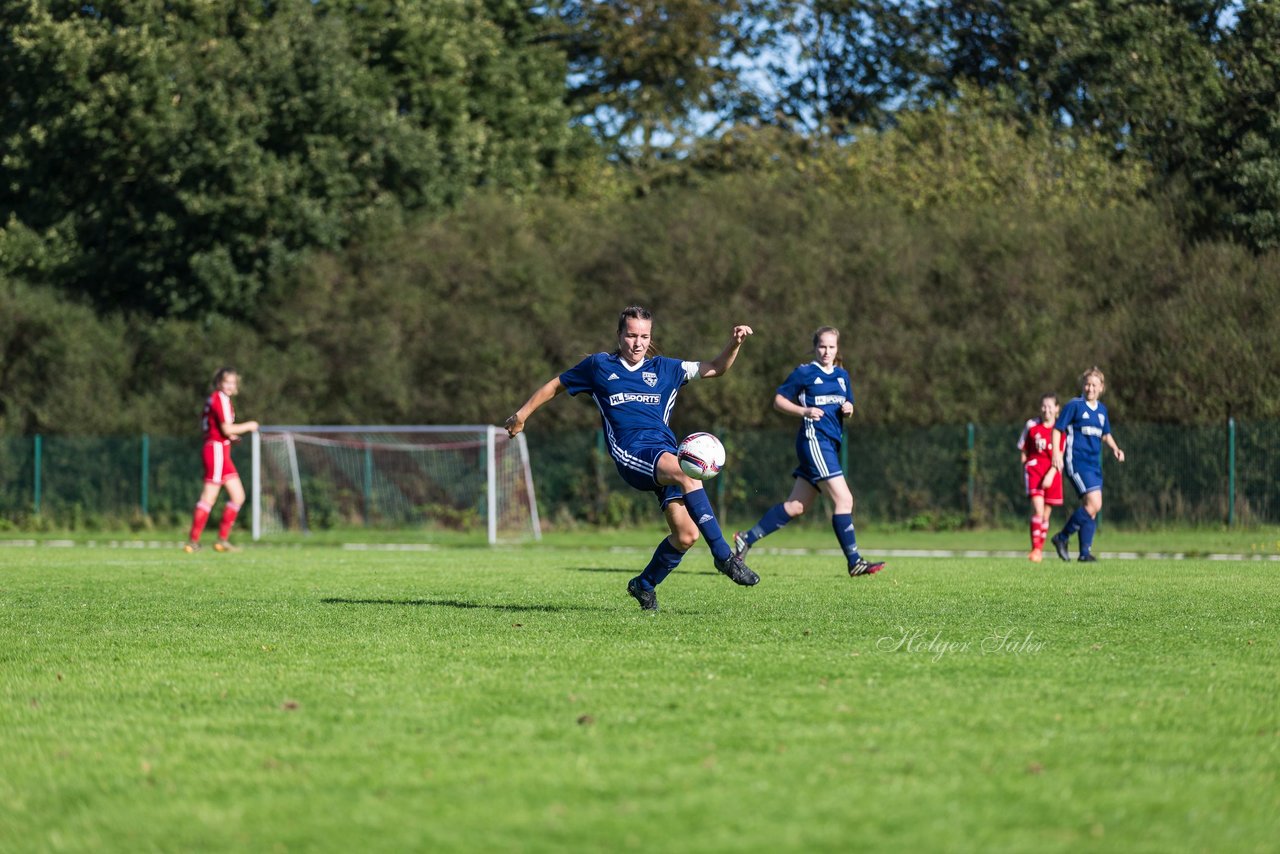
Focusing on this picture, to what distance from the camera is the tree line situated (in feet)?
97.3

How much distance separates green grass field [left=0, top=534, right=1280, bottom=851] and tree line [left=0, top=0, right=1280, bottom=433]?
19.2 metres

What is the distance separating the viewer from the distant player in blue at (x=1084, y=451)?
17.5 meters

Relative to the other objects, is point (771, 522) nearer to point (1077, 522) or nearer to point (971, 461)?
point (1077, 522)

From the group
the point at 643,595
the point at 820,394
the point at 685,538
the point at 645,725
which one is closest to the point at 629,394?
the point at 685,538

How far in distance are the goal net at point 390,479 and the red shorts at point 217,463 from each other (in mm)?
7537

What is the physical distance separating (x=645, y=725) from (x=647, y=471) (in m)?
4.28

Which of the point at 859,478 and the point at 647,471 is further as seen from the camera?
the point at 859,478

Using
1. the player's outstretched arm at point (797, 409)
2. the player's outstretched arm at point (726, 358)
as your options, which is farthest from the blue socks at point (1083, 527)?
the player's outstretched arm at point (726, 358)

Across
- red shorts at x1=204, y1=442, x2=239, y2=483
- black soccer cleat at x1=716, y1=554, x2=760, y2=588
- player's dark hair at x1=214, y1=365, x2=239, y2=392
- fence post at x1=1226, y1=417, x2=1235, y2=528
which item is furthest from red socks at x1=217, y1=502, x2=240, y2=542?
fence post at x1=1226, y1=417, x2=1235, y2=528

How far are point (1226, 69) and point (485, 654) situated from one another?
28.2 m

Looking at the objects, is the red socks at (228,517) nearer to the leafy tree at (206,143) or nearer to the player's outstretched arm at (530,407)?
the player's outstretched arm at (530,407)

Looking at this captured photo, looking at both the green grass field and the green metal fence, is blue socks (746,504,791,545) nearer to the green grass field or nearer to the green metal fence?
the green grass field

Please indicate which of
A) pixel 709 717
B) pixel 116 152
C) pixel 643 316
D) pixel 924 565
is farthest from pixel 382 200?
pixel 709 717

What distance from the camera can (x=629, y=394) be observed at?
1042cm
